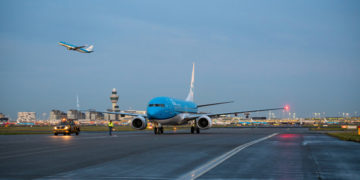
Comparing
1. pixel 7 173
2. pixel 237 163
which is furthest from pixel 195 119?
pixel 7 173

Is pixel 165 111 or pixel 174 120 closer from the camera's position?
pixel 165 111

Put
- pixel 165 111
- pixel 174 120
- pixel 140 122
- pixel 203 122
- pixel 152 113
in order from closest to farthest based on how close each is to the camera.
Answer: pixel 152 113 → pixel 165 111 → pixel 140 122 → pixel 174 120 → pixel 203 122

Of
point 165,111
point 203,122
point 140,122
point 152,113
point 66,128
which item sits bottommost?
point 66,128

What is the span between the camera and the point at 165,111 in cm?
4228

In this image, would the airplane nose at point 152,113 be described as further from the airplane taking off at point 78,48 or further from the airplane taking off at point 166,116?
the airplane taking off at point 78,48

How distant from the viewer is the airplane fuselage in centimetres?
4169

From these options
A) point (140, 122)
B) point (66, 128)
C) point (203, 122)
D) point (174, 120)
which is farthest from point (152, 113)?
point (66, 128)

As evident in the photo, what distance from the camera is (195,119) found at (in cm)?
4769

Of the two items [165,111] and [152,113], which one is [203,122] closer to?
[165,111]

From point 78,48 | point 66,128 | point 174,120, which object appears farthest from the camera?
point 78,48

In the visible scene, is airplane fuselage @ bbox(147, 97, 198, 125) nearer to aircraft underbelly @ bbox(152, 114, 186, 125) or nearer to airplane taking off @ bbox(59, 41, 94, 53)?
aircraft underbelly @ bbox(152, 114, 186, 125)

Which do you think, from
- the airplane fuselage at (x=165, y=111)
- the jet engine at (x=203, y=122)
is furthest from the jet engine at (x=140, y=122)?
the jet engine at (x=203, y=122)

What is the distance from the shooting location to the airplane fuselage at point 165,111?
4169cm

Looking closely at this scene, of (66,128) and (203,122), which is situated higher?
(203,122)
